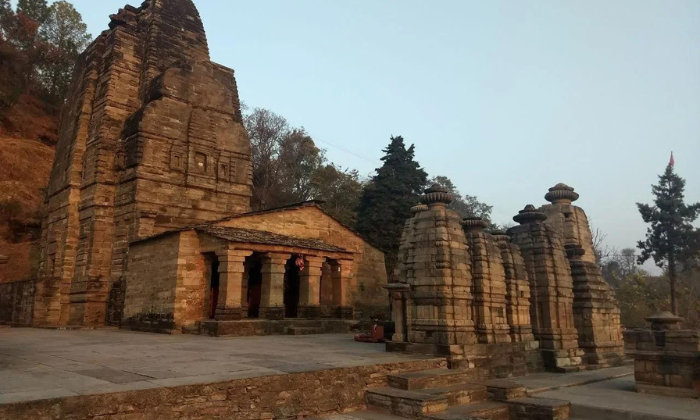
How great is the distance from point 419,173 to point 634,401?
81.3 ft

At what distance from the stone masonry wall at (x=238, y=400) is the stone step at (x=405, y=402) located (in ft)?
0.78

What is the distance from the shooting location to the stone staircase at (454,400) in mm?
7383

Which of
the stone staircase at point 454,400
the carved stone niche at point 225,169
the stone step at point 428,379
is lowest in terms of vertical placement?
the stone staircase at point 454,400

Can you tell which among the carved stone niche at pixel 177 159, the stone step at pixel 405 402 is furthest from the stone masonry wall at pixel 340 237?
the stone step at pixel 405 402

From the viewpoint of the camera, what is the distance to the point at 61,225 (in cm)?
2286

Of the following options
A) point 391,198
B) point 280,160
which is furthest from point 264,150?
point 391,198

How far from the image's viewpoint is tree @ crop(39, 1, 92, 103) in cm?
4759

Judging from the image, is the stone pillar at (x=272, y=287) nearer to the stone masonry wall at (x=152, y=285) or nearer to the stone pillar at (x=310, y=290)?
the stone pillar at (x=310, y=290)

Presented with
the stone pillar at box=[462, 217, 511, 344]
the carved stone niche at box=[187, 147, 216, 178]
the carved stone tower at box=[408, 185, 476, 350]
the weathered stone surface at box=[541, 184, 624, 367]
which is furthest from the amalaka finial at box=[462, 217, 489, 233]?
the carved stone niche at box=[187, 147, 216, 178]

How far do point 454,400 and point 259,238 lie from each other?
1069 cm

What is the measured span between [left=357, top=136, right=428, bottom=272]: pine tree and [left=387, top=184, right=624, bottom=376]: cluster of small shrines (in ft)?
52.1

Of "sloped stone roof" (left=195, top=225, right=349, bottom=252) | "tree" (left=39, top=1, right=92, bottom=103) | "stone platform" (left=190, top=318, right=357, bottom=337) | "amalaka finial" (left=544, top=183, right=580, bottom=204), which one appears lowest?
"stone platform" (left=190, top=318, right=357, bottom=337)

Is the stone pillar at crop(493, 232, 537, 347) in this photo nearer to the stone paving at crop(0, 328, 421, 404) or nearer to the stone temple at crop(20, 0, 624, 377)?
the stone temple at crop(20, 0, 624, 377)

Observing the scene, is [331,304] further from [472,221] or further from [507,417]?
[507,417]
